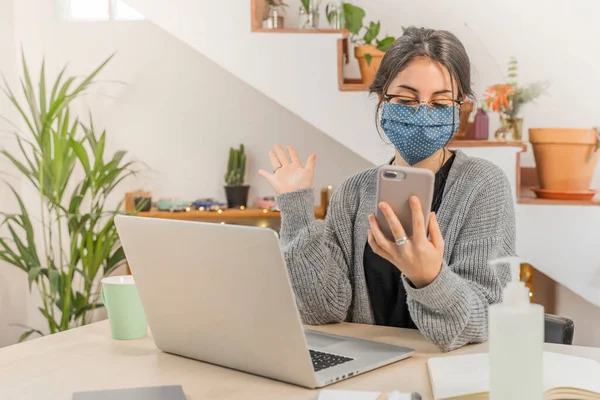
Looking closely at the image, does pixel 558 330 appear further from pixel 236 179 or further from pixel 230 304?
pixel 236 179

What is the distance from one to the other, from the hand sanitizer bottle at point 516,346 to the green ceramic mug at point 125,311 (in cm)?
75

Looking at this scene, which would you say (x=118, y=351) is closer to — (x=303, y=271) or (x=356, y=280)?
(x=303, y=271)

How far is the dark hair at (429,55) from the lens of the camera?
162cm

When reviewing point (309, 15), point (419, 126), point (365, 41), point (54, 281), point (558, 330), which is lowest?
point (54, 281)

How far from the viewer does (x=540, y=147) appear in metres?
2.89

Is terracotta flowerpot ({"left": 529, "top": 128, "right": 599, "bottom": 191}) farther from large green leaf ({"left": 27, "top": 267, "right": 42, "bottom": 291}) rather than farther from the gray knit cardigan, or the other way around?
large green leaf ({"left": 27, "top": 267, "right": 42, "bottom": 291})

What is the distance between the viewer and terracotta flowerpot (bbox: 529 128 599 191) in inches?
112

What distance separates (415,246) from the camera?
1.23 m

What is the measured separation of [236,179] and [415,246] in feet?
7.58

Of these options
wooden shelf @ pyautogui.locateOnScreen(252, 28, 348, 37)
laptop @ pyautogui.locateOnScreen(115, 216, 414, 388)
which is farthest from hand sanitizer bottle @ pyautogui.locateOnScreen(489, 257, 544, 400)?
wooden shelf @ pyautogui.locateOnScreen(252, 28, 348, 37)

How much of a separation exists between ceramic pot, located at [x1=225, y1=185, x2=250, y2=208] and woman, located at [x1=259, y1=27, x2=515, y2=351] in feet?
5.62

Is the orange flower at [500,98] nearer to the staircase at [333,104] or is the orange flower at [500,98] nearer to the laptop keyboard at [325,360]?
the staircase at [333,104]

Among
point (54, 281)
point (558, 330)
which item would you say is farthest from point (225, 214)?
point (558, 330)

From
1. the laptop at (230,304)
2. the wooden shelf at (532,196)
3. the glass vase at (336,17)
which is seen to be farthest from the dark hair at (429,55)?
the glass vase at (336,17)
